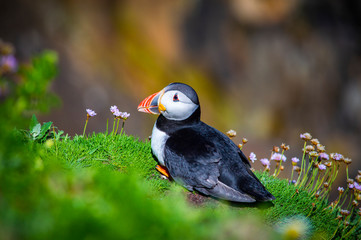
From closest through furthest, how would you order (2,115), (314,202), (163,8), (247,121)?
1. (2,115)
2. (314,202)
3. (163,8)
4. (247,121)

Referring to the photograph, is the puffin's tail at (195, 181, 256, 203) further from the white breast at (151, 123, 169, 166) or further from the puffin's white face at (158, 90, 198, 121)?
the puffin's white face at (158, 90, 198, 121)

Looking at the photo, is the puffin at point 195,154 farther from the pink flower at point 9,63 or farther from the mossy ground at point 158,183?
the pink flower at point 9,63

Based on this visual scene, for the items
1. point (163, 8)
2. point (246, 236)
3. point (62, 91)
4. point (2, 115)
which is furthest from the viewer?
point (163, 8)

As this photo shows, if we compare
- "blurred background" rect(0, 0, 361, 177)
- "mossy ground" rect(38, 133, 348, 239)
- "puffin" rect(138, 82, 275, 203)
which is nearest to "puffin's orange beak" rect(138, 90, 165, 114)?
"puffin" rect(138, 82, 275, 203)

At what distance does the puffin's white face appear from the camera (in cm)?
310

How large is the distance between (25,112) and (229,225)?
107 centimetres

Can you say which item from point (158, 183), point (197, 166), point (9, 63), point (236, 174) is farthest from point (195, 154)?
point (9, 63)

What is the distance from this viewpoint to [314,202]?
Result: 351 cm

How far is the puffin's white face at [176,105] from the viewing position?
310cm

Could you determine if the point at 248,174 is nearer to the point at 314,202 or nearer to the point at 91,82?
the point at 314,202

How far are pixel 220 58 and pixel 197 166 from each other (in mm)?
6851

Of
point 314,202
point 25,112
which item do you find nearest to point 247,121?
point 314,202

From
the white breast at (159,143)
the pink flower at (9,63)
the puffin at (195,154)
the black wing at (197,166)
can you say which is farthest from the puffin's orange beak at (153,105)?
the pink flower at (9,63)

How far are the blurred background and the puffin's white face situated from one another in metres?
5.01
